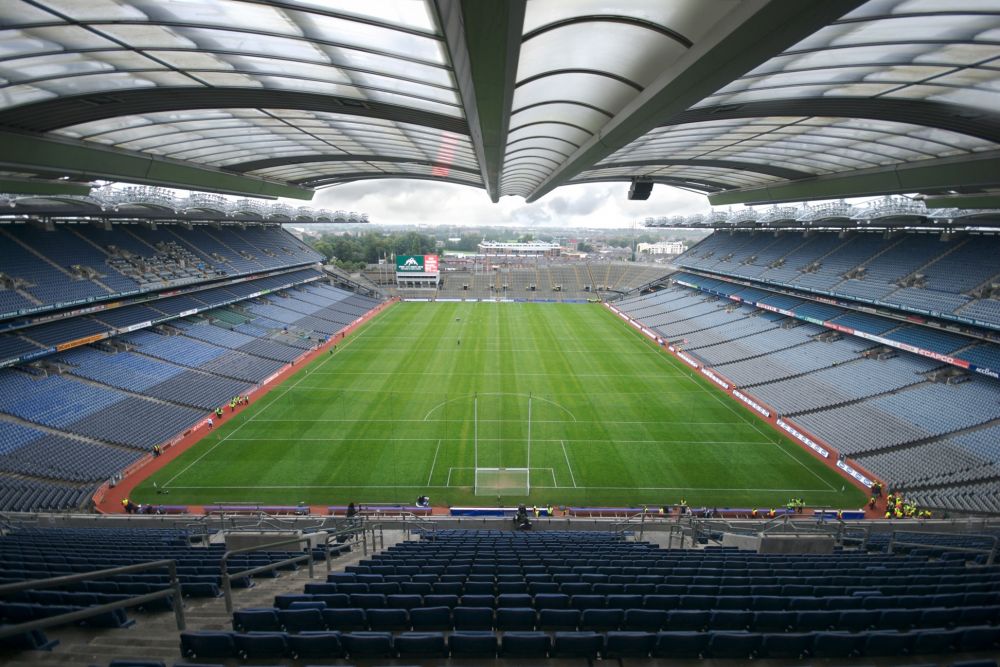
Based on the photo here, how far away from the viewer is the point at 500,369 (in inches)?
1459

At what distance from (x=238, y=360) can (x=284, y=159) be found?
1890 centimetres

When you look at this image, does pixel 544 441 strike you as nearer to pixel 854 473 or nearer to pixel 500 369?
pixel 500 369

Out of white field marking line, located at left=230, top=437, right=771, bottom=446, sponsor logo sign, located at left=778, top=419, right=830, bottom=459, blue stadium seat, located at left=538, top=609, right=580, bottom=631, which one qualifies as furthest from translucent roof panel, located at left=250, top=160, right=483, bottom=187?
sponsor logo sign, located at left=778, top=419, right=830, bottom=459

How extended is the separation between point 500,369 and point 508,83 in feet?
102

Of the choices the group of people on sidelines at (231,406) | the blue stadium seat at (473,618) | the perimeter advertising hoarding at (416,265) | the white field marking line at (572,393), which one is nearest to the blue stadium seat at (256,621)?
the blue stadium seat at (473,618)

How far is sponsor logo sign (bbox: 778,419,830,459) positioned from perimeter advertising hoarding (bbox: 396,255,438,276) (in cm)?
5814

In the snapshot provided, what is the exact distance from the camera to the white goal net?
2028cm

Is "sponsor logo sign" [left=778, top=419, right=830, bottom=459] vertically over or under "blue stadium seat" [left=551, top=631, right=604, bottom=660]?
under

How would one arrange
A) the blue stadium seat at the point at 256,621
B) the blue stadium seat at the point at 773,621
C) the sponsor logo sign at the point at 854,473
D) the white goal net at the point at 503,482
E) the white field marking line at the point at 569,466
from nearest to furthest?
the blue stadium seat at the point at 256,621 → the blue stadium seat at the point at 773,621 → the white goal net at the point at 503,482 → the sponsor logo sign at the point at 854,473 → the white field marking line at the point at 569,466

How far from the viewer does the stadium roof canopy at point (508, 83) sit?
5.87m

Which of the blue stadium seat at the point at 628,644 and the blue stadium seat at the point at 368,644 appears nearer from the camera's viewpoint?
the blue stadium seat at the point at 368,644

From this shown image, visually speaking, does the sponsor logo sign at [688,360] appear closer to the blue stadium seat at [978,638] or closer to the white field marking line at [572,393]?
the white field marking line at [572,393]

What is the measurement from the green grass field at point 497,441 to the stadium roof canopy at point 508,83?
1327 centimetres

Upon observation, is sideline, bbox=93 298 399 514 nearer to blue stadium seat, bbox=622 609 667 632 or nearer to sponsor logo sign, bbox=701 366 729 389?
blue stadium seat, bbox=622 609 667 632
